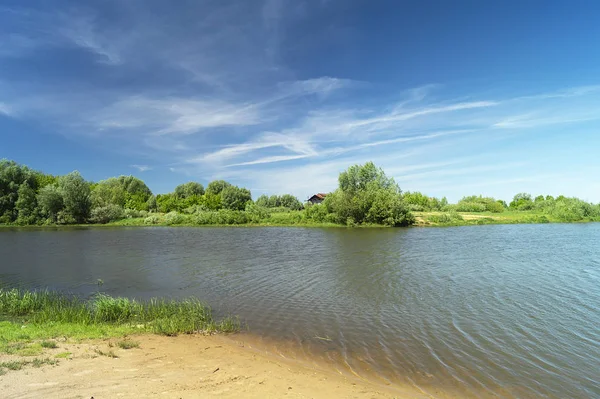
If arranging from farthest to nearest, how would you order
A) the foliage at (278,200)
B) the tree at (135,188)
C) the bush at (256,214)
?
1. the foliage at (278,200)
2. the tree at (135,188)
3. the bush at (256,214)

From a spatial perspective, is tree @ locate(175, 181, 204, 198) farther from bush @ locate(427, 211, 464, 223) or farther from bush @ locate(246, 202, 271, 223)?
bush @ locate(427, 211, 464, 223)

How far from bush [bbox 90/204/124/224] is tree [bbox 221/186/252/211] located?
3557cm

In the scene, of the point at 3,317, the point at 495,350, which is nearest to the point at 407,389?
the point at 495,350

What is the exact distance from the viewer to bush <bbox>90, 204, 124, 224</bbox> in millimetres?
75688

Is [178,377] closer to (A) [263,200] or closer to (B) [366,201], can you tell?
(B) [366,201]

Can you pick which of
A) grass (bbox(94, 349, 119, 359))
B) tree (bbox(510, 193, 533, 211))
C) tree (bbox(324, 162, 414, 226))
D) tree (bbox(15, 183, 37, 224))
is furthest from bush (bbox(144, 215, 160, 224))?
tree (bbox(510, 193, 533, 211))

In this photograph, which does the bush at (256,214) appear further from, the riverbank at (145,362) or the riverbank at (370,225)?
the riverbank at (145,362)

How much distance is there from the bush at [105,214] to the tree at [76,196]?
7.74ft

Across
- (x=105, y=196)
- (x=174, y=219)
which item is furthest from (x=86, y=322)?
(x=105, y=196)

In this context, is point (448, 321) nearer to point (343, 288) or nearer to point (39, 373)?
point (343, 288)

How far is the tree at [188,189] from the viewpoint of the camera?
137875 mm

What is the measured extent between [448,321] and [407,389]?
5274mm

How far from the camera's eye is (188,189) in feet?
455

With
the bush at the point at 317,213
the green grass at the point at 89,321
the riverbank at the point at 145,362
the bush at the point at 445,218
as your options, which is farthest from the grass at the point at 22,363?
the bush at the point at 445,218
